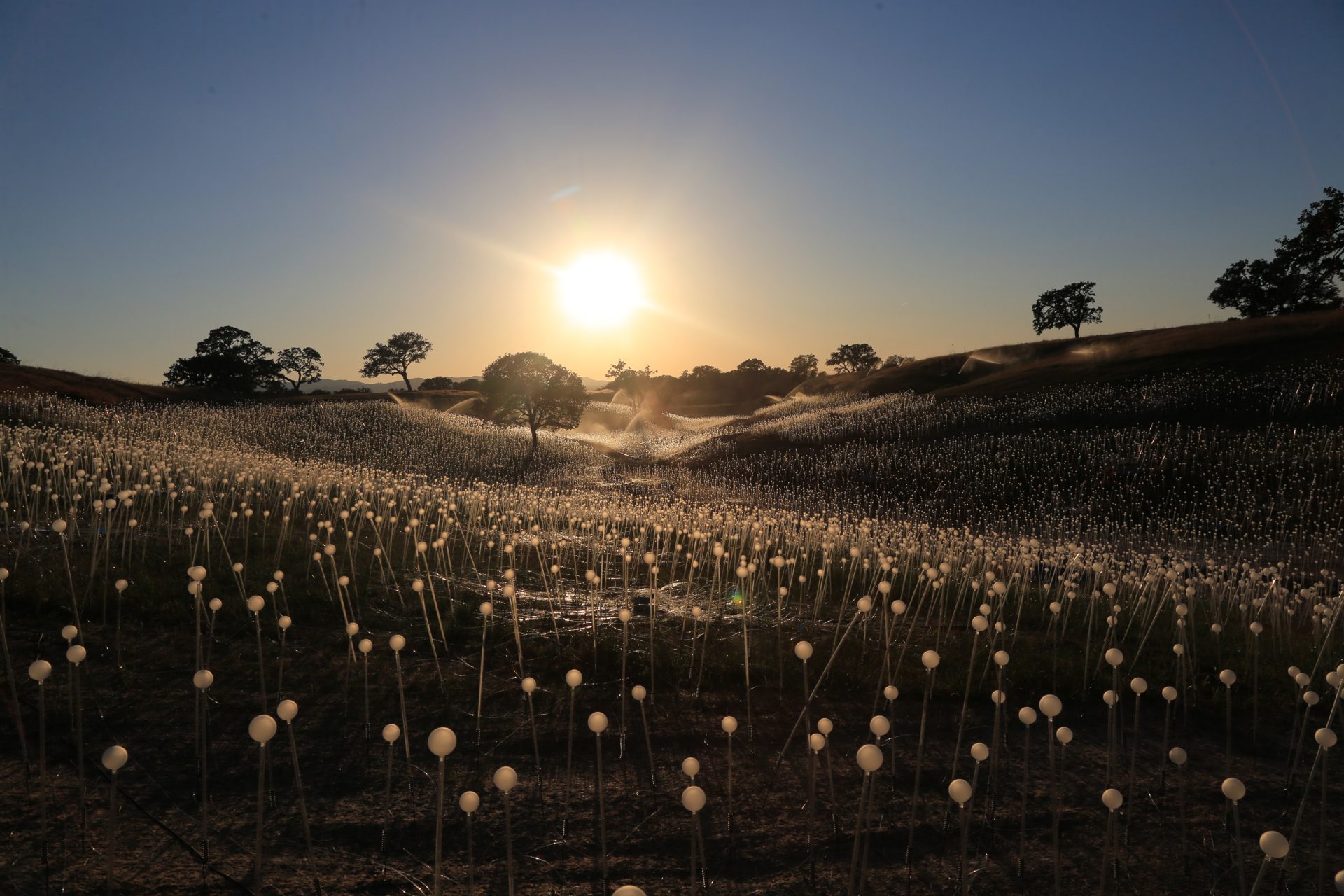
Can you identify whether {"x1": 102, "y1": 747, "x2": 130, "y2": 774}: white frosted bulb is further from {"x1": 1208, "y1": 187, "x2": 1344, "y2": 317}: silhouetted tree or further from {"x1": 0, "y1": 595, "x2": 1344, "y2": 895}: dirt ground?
{"x1": 1208, "y1": 187, "x2": 1344, "y2": 317}: silhouetted tree

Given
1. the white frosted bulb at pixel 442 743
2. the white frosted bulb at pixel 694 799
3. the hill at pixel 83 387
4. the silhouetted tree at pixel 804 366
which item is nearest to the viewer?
the white frosted bulb at pixel 694 799

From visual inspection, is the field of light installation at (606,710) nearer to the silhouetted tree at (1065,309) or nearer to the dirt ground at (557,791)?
the dirt ground at (557,791)

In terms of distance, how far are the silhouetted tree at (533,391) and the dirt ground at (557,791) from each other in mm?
41009

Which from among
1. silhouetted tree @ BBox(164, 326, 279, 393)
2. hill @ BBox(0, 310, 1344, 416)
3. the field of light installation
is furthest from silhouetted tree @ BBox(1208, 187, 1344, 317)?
silhouetted tree @ BBox(164, 326, 279, 393)

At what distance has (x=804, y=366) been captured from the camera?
13988 centimetres

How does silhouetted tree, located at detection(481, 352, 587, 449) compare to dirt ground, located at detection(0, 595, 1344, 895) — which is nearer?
dirt ground, located at detection(0, 595, 1344, 895)

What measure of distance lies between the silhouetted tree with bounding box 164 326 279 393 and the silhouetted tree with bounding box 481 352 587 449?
5275 cm

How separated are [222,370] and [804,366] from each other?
9864cm

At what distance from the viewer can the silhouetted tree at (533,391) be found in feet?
157

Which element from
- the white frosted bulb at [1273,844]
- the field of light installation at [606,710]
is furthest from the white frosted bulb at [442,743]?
the white frosted bulb at [1273,844]

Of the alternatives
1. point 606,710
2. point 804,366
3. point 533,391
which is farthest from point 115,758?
point 804,366

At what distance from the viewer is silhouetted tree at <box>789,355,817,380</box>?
137225 mm

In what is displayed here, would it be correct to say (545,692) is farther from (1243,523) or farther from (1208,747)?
(1243,523)

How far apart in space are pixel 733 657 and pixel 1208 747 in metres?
4.46
